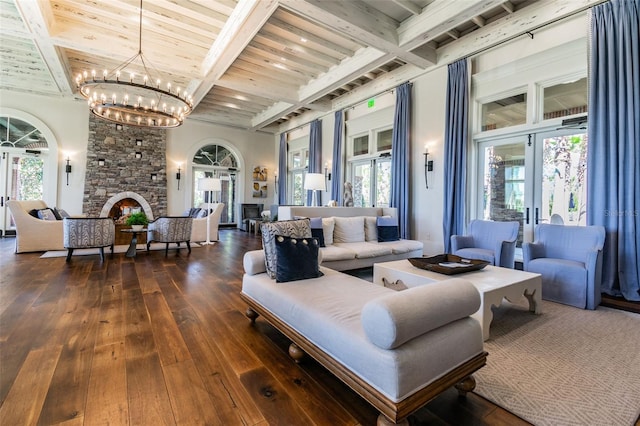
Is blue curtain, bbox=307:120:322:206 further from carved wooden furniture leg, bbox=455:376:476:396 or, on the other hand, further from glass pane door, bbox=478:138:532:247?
carved wooden furniture leg, bbox=455:376:476:396

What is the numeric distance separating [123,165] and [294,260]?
8.49m

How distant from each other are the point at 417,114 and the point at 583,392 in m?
5.14

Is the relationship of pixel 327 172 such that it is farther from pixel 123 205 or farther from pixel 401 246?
pixel 123 205

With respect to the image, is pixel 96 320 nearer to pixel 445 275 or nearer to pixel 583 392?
pixel 445 275

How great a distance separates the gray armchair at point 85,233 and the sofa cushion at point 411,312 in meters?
5.19

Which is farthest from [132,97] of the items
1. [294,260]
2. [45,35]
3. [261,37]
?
[294,260]

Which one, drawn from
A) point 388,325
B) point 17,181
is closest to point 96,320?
point 388,325

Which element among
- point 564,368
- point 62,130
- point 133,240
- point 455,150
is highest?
point 62,130

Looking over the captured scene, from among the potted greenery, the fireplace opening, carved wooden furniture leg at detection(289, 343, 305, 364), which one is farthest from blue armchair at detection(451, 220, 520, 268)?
the fireplace opening

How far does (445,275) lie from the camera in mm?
2729

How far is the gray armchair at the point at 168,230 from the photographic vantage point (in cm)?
556

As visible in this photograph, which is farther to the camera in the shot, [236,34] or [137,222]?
[137,222]

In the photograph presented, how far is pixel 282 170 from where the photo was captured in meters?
10.5

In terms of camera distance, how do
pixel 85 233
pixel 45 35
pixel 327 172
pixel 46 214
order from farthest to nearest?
Answer: pixel 327 172 < pixel 46 214 < pixel 85 233 < pixel 45 35
